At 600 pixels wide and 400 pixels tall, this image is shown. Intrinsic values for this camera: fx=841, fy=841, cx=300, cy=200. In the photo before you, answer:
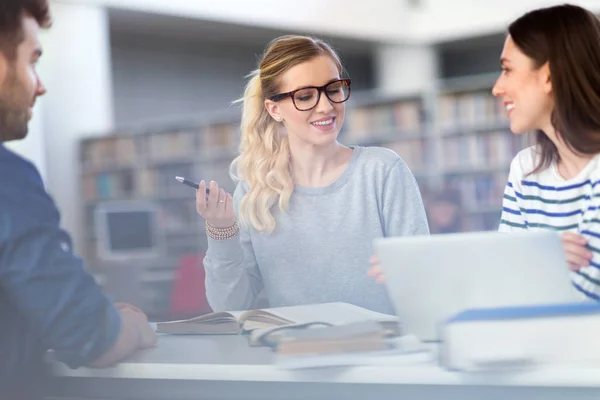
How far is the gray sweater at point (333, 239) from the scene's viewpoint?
5.90 ft

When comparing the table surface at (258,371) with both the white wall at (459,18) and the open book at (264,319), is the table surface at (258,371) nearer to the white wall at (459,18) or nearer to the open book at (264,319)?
the open book at (264,319)

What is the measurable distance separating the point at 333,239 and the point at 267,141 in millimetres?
274

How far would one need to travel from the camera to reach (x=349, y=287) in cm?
180

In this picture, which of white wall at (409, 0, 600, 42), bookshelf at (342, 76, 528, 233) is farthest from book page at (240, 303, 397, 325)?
white wall at (409, 0, 600, 42)

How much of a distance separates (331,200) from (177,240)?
5.63 meters

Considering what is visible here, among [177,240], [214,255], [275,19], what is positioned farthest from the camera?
[275,19]

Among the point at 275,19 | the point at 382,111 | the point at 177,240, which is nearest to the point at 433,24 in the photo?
the point at 275,19

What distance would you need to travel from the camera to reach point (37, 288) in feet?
3.56

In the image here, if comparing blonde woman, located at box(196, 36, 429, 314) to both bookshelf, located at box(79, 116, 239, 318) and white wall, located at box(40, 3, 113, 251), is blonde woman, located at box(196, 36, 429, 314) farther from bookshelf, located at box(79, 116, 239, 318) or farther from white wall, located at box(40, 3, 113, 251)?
white wall, located at box(40, 3, 113, 251)

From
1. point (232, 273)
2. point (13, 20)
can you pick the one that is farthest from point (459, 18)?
point (13, 20)

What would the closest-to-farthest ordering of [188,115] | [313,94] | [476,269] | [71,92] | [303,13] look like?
[476,269], [313,94], [71,92], [303,13], [188,115]

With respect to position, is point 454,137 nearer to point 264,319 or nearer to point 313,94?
point 313,94

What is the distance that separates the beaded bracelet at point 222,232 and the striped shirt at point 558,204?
0.53 meters

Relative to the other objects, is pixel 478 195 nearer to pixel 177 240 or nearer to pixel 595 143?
pixel 177 240
